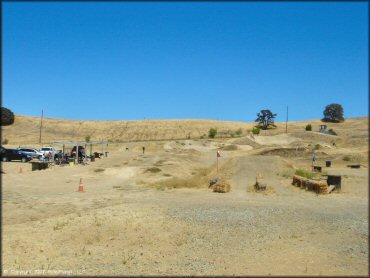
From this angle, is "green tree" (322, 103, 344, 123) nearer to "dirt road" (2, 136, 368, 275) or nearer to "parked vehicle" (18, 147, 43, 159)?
"parked vehicle" (18, 147, 43, 159)

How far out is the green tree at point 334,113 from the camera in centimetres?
12638

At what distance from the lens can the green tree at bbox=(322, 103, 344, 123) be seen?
12638 centimetres

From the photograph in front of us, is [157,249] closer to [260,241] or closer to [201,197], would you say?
[260,241]

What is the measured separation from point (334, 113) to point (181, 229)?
11814cm

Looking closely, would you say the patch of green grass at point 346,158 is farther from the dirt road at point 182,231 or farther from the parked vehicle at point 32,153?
the parked vehicle at point 32,153

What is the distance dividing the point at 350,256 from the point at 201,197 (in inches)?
539

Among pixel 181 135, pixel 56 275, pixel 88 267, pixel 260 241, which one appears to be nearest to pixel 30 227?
pixel 88 267

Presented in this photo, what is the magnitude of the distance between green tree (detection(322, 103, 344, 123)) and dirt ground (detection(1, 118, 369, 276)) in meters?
99.8

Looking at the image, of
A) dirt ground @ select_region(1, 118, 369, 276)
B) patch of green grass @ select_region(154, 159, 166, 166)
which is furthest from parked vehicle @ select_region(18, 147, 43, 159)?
dirt ground @ select_region(1, 118, 369, 276)

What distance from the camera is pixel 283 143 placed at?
7819cm

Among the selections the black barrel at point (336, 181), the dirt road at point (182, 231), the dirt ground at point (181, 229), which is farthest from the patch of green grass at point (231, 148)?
the black barrel at point (336, 181)

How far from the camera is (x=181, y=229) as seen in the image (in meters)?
16.2

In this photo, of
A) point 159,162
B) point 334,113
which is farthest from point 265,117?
point 159,162

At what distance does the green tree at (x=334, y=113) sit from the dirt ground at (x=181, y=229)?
99795 millimetres
